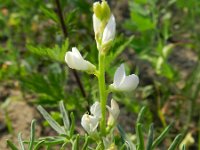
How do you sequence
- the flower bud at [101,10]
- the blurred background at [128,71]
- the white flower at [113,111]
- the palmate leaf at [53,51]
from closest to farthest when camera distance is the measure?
the flower bud at [101,10] → the white flower at [113,111] → the palmate leaf at [53,51] → the blurred background at [128,71]

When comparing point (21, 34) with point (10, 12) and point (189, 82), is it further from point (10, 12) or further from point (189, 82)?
point (189, 82)

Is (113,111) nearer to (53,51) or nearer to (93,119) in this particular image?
(93,119)

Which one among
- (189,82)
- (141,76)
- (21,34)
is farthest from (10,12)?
(189,82)

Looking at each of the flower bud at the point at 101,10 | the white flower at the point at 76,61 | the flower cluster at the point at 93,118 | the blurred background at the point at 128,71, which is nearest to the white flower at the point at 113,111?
the flower cluster at the point at 93,118

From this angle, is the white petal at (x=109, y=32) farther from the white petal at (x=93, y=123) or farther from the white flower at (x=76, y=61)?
the white petal at (x=93, y=123)

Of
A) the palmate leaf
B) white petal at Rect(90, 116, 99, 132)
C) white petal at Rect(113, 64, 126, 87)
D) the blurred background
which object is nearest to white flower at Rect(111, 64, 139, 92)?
white petal at Rect(113, 64, 126, 87)

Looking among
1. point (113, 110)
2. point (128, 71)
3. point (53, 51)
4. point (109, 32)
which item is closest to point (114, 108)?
point (113, 110)

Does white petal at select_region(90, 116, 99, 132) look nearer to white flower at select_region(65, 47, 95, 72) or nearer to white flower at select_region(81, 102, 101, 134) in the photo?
white flower at select_region(81, 102, 101, 134)
